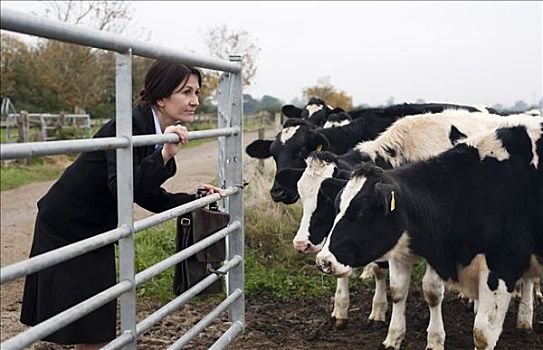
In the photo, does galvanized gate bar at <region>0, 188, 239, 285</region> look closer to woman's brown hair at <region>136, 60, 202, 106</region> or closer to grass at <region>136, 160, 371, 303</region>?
woman's brown hair at <region>136, 60, 202, 106</region>

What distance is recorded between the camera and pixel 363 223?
5215mm

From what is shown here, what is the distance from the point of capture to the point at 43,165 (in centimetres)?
1948

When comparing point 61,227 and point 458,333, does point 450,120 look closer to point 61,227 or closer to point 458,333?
point 458,333

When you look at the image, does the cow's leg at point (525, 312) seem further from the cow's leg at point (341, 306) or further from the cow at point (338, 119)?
the cow at point (338, 119)

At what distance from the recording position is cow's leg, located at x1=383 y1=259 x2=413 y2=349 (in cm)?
607

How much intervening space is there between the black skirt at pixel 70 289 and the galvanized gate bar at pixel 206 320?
383mm

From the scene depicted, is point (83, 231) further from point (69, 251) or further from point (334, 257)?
point (334, 257)

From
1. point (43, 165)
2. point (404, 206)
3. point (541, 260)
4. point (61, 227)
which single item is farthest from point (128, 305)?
point (43, 165)

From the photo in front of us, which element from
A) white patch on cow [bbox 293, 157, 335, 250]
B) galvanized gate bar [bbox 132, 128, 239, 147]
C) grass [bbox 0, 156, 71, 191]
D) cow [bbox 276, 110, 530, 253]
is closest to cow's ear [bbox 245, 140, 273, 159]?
cow [bbox 276, 110, 530, 253]

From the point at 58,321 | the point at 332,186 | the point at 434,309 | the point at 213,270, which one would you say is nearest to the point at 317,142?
the point at 332,186

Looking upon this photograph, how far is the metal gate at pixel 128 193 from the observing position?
8.05 feet

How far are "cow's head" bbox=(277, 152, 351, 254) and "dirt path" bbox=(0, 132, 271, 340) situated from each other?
8.25 feet

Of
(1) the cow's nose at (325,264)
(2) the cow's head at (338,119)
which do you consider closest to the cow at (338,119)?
(2) the cow's head at (338,119)

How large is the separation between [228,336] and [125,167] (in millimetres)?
1938
